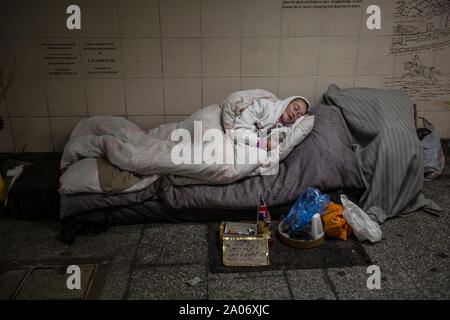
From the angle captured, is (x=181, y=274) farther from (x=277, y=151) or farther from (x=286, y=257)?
(x=277, y=151)

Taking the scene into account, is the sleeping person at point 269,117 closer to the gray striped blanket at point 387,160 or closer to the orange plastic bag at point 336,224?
the gray striped blanket at point 387,160

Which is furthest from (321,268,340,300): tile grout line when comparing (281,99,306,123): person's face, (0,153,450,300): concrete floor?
(281,99,306,123): person's face

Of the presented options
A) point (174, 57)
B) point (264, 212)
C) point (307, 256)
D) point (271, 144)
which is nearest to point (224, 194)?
point (264, 212)

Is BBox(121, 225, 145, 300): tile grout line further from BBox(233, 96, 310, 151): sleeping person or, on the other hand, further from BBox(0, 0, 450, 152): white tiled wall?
BBox(0, 0, 450, 152): white tiled wall

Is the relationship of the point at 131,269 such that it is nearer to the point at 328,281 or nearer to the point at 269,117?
the point at 328,281

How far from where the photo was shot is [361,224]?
1736 millimetres

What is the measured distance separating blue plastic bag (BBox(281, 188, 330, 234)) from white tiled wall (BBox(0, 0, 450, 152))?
984mm

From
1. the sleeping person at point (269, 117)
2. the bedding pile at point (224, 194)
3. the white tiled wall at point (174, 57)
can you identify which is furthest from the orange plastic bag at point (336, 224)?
the white tiled wall at point (174, 57)

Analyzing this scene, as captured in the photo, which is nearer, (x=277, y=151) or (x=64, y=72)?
(x=277, y=151)

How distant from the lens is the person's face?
2.15 meters

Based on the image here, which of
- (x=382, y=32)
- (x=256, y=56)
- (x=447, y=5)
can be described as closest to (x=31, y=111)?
(x=256, y=56)

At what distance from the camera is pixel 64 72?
7.80 ft

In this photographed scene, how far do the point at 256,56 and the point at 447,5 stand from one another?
4.40 ft

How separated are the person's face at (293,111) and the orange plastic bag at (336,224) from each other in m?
0.65
